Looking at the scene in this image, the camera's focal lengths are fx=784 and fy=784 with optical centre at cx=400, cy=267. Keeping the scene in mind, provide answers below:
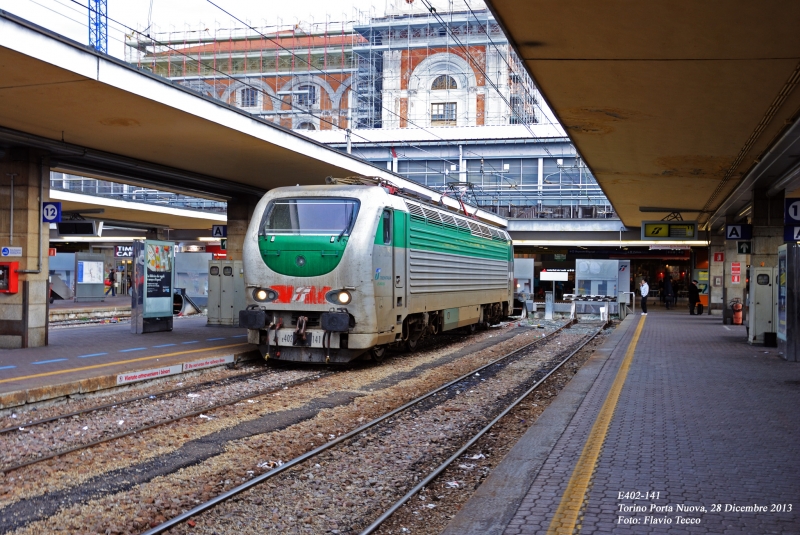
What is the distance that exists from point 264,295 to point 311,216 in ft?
5.28

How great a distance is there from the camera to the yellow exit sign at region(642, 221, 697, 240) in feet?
79.9

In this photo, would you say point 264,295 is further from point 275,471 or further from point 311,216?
point 275,471

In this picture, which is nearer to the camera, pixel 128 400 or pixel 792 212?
pixel 128 400

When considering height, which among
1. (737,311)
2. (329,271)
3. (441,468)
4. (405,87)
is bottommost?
(441,468)

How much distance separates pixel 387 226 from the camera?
14.1 m

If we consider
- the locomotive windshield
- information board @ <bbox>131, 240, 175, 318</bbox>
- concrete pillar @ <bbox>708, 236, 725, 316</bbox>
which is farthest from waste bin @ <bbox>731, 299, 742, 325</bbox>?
information board @ <bbox>131, 240, 175, 318</bbox>

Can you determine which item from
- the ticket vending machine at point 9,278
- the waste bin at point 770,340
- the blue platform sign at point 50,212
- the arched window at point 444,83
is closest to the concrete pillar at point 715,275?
the waste bin at point 770,340

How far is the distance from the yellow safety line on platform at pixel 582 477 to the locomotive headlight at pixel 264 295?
233 inches

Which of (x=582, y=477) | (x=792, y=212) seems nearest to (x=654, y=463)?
(x=582, y=477)

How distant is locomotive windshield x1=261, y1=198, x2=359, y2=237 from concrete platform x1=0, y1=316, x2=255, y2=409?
8.36 feet

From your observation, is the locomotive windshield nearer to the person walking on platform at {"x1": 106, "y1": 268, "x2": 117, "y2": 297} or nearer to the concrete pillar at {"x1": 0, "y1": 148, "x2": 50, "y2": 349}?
the concrete pillar at {"x1": 0, "y1": 148, "x2": 50, "y2": 349}

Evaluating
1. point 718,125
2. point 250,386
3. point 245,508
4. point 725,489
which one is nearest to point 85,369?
point 250,386

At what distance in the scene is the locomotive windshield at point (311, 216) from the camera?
13.6 meters

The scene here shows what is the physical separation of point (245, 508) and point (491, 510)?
191 cm
